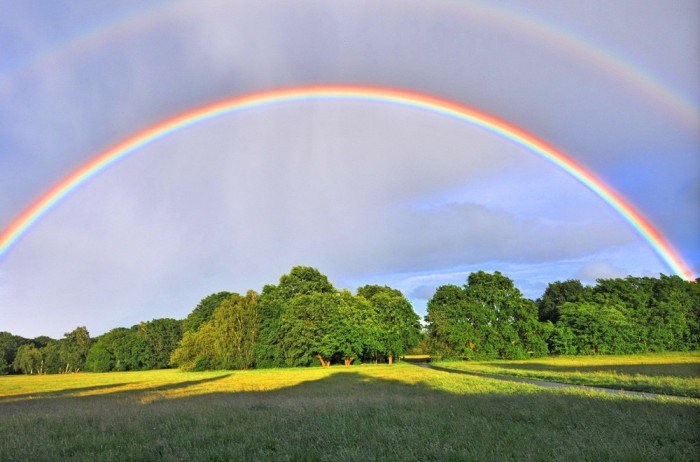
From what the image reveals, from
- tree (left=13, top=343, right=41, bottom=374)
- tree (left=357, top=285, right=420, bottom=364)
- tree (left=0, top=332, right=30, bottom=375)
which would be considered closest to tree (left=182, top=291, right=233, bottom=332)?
tree (left=357, top=285, right=420, bottom=364)

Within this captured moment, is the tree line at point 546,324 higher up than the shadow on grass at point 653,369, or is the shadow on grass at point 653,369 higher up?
the tree line at point 546,324

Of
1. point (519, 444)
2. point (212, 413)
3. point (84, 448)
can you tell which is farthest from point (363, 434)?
point (212, 413)

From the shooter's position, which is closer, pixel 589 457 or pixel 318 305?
pixel 589 457

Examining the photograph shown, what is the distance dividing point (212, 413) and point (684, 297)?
113 m

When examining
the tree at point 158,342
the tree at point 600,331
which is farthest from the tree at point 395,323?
the tree at point 158,342

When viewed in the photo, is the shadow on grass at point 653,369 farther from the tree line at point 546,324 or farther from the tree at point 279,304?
the tree at point 279,304

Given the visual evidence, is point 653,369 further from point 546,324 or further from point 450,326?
point 546,324

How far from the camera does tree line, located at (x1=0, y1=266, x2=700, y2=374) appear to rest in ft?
250

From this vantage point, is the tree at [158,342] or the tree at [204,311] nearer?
the tree at [204,311]

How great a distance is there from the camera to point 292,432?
34.8ft

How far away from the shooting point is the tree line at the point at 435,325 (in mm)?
76188

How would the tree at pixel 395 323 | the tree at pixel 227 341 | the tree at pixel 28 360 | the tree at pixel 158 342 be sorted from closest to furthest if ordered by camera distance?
the tree at pixel 227 341, the tree at pixel 395 323, the tree at pixel 158 342, the tree at pixel 28 360

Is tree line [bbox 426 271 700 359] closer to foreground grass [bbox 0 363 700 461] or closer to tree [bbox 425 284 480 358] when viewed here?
tree [bbox 425 284 480 358]

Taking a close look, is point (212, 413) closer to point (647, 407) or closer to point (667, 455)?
point (667, 455)
